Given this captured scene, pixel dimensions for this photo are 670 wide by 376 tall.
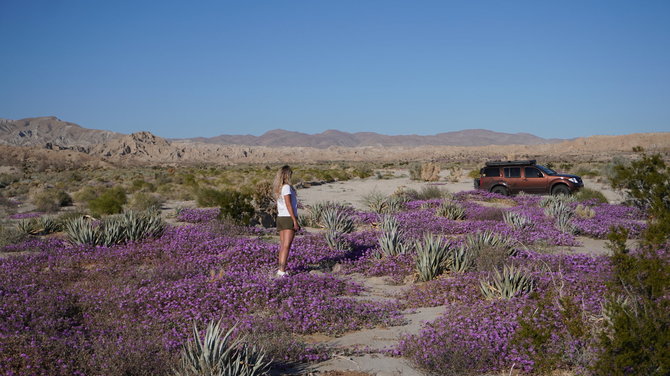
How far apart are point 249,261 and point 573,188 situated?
1772cm

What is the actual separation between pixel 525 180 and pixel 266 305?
18.6 metres

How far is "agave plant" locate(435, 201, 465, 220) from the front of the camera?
1662 centimetres

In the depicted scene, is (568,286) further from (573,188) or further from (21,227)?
(573,188)

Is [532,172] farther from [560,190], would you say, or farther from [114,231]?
[114,231]

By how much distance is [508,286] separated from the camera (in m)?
7.20

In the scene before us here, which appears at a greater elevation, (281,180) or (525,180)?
(281,180)

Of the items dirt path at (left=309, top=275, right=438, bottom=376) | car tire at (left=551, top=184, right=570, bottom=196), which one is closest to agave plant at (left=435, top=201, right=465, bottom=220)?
car tire at (left=551, top=184, right=570, bottom=196)

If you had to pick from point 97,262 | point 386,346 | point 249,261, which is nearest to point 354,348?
point 386,346

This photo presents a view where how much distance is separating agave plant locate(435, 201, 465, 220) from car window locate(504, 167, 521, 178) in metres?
7.45

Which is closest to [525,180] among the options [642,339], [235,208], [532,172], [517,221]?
[532,172]

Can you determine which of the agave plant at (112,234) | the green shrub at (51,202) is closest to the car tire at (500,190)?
the agave plant at (112,234)

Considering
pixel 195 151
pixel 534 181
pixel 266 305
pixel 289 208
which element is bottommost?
pixel 266 305

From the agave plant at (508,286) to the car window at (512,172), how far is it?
54.2ft

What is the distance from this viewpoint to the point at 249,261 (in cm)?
983
